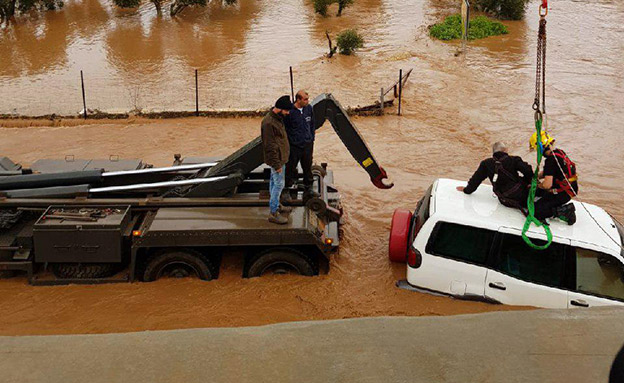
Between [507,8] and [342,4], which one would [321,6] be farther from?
[507,8]

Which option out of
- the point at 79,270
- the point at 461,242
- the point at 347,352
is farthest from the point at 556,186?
the point at 79,270

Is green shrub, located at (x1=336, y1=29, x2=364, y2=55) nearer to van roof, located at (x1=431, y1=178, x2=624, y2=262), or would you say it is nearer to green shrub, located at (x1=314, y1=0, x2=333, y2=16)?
green shrub, located at (x1=314, y1=0, x2=333, y2=16)

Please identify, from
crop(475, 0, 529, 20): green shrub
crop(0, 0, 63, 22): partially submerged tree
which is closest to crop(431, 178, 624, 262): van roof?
crop(475, 0, 529, 20): green shrub

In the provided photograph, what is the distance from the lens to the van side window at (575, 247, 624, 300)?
662 centimetres

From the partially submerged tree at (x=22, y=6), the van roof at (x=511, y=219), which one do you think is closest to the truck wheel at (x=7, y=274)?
the van roof at (x=511, y=219)

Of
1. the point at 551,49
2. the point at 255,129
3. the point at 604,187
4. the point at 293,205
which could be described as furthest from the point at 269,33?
the point at 293,205

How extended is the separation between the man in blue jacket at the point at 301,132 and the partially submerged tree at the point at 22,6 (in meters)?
27.8

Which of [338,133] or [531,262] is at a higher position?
[338,133]

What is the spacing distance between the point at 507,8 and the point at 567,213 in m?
26.3

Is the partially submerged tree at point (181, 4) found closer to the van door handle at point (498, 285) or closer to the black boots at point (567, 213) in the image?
the black boots at point (567, 213)

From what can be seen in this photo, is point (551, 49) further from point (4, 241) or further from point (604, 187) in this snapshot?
point (4, 241)

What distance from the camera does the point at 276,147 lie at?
770 cm

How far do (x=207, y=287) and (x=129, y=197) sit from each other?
205 cm

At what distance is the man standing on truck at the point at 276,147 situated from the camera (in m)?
7.61
